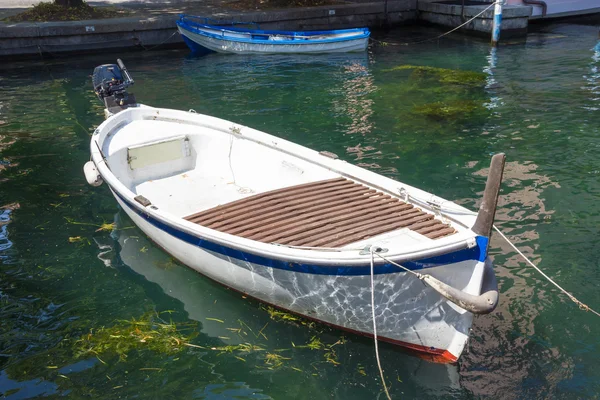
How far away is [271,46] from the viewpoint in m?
21.3

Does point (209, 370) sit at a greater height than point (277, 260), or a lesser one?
lesser

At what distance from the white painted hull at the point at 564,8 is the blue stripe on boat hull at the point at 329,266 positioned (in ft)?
73.0

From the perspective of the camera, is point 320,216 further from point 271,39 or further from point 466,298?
point 271,39

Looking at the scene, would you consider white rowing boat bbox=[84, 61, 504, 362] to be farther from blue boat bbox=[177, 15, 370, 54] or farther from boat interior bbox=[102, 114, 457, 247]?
blue boat bbox=[177, 15, 370, 54]

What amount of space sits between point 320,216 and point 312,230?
1.04ft

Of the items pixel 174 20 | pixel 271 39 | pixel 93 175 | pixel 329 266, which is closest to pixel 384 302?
pixel 329 266

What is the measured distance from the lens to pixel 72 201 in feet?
33.6

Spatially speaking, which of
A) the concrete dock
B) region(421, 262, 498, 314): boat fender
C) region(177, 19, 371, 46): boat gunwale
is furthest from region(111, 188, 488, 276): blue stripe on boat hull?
the concrete dock

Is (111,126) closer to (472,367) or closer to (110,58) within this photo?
(472,367)

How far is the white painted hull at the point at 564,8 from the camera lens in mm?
24969

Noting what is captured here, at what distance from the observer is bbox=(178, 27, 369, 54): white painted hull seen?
21141 mm

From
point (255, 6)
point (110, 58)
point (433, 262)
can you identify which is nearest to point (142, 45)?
point (110, 58)

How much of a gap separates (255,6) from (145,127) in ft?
57.9

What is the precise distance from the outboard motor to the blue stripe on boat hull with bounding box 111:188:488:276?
4.58 meters
